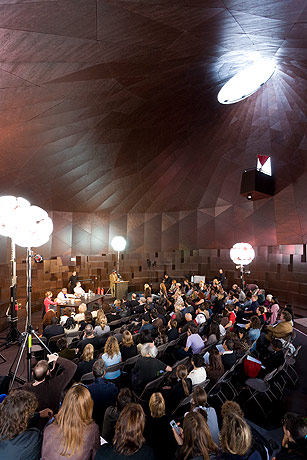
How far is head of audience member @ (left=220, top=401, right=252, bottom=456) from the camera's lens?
2.07 metres

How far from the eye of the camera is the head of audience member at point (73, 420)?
84.5 inches

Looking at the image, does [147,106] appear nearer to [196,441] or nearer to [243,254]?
[243,254]

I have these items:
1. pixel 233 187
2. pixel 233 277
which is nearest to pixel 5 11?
pixel 233 187

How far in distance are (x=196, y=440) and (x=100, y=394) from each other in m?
1.53

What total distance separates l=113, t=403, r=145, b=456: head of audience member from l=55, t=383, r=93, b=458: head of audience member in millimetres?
331

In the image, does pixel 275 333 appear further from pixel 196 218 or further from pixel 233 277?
pixel 196 218

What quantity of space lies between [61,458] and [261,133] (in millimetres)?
14001

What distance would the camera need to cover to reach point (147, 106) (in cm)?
946

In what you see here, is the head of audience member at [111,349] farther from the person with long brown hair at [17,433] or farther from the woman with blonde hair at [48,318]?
the woman with blonde hair at [48,318]

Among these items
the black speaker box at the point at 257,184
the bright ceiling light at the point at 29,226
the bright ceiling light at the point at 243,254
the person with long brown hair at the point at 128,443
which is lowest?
the person with long brown hair at the point at 128,443

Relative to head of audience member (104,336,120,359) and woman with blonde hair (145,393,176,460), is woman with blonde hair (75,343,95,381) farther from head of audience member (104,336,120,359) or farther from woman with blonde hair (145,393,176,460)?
woman with blonde hair (145,393,176,460)

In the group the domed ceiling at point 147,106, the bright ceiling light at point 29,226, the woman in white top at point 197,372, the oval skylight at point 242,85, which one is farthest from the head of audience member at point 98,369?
the oval skylight at point 242,85

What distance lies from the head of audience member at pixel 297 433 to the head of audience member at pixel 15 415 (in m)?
2.33

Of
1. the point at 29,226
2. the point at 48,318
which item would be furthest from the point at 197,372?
the point at 48,318
